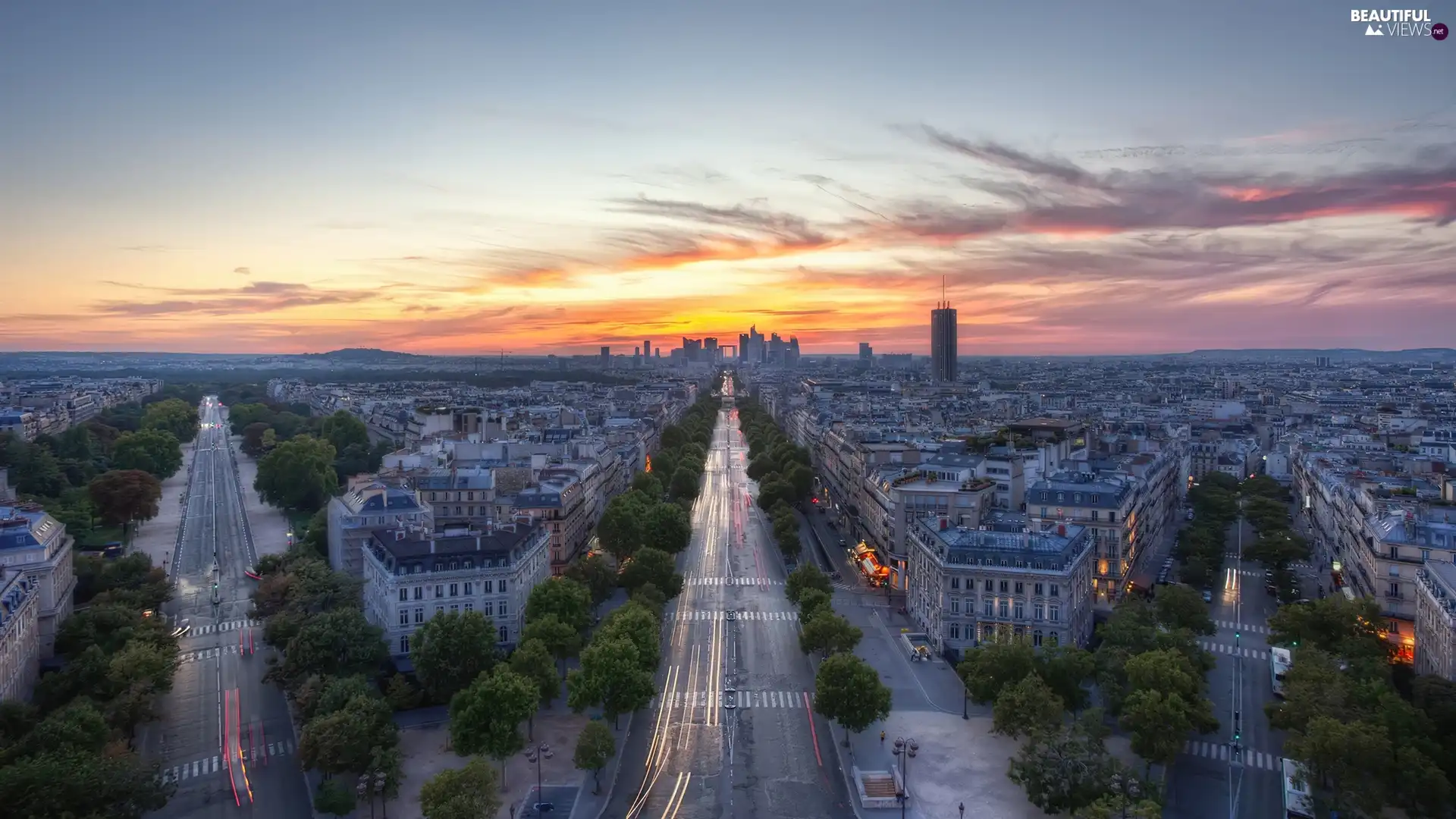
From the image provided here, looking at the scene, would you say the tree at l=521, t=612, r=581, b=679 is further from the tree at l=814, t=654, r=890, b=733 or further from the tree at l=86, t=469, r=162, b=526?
the tree at l=86, t=469, r=162, b=526

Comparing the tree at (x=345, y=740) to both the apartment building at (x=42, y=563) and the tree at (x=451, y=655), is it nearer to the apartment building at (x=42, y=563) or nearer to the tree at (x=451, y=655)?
the tree at (x=451, y=655)

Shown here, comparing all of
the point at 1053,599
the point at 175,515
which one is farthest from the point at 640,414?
the point at 1053,599

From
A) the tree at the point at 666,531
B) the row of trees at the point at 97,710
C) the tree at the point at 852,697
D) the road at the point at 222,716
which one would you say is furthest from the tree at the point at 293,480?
the tree at the point at 852,697

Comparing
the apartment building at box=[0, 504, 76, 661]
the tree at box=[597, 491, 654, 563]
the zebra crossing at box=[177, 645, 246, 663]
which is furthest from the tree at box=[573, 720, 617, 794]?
the apartment building at box=[0, 504, 76, 661]

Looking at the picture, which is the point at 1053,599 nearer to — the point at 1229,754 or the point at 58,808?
the point at 1229,754

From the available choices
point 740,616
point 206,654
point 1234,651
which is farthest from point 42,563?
point 1234,651
